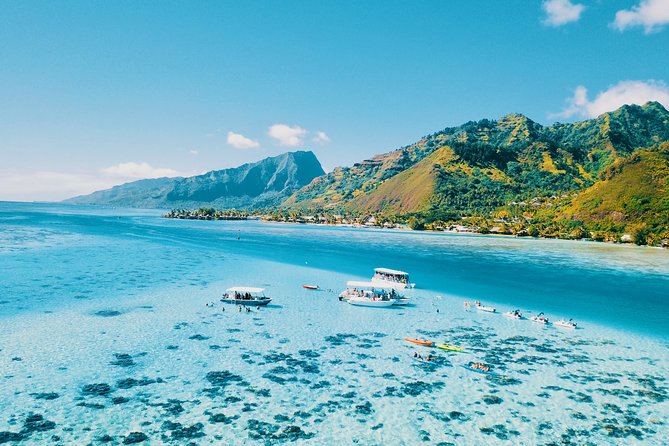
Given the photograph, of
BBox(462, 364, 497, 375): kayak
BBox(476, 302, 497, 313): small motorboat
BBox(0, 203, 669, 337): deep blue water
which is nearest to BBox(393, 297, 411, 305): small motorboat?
BBox(476, 302, 497, 313): small motorboat

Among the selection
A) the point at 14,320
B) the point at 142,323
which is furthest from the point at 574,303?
the point at 14,320

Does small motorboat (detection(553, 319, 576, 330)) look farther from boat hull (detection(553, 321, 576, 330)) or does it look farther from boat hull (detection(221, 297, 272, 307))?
boat hull (detection(221, 297, 272, 307))

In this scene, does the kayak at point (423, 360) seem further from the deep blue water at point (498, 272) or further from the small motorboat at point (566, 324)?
the deep blue water at point (498, 272)

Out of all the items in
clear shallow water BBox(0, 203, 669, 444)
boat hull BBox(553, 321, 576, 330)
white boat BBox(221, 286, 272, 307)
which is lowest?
clear shallow water BBox(0, 203, 669, 444)

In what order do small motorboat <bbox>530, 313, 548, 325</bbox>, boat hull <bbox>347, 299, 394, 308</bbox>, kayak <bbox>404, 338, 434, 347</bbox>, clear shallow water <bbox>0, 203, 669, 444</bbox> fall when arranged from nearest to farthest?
clear shallow water <bbox>0, 203, 669, 444</bbox>
kayak <bbox>404, 338, 434, 347</bbox>
small motorboat <bbox>530, 313, 548, 325</bbox>
boat hull <bbox>347, 299, 394, 308</bbox>

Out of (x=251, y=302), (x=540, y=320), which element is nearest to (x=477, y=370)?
(x=540, y=320)

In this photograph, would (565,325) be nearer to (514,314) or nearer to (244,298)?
(514,314)
